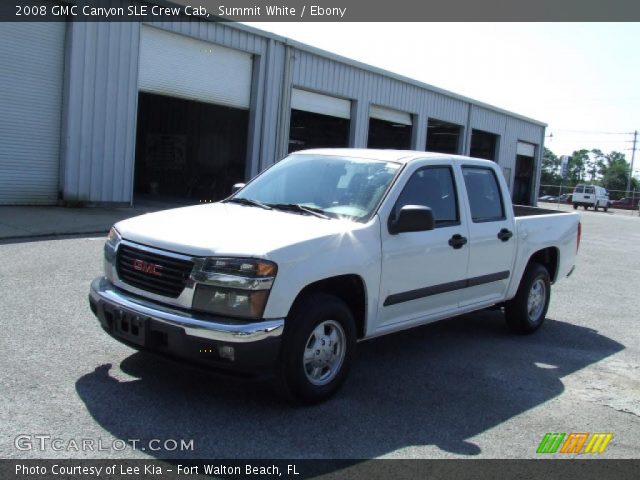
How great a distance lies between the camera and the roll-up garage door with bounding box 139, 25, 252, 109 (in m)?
16.2

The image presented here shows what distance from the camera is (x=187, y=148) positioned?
25.6 meters

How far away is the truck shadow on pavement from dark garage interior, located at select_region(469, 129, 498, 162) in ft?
95.0

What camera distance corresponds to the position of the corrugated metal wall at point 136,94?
581 inches

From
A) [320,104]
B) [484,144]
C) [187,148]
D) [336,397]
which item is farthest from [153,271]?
[484,144]

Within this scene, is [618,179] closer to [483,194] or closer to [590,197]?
[590,197]

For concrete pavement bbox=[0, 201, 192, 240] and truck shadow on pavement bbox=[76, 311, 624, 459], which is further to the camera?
concrete pavement bbox=[0, 201, 192, 240]

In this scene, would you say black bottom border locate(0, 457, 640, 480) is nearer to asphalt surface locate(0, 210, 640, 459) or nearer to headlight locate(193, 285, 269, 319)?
asphalt surface locate(0, 210, 640, 459)

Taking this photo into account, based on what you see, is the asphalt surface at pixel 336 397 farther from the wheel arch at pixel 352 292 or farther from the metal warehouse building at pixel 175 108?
the metal warehouse building at pixel 175 108

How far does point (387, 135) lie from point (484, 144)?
23.4ft

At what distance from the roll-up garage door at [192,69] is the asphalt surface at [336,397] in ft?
33.9

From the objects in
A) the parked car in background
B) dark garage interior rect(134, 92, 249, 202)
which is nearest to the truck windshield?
dark garage interior rect(134, 92, 249, 202)

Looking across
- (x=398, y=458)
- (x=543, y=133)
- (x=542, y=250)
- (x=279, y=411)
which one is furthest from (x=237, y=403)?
(x=543, y=133)

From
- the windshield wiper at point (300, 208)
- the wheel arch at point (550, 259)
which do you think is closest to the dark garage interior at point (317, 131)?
the wheel arch at point (550, 259)

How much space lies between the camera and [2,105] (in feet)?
45.5
